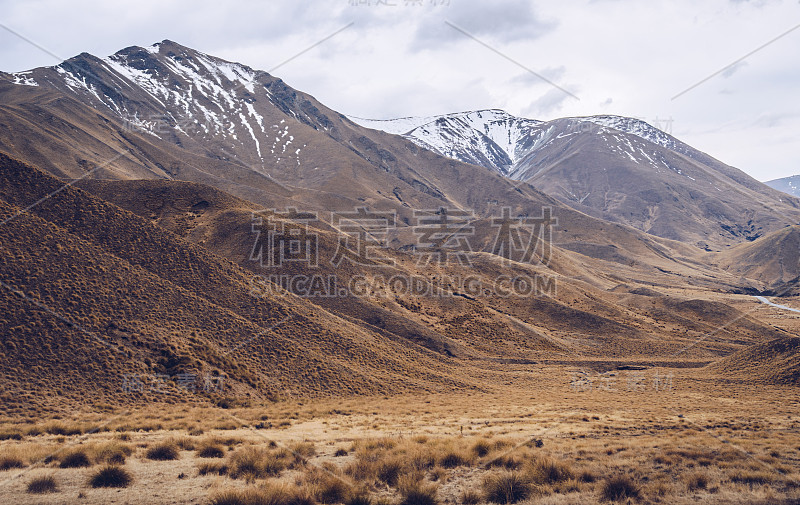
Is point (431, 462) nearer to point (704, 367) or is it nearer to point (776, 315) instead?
point (704, 367)

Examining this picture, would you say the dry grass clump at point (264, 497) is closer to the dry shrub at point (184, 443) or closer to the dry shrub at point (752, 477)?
the dry shrub at point (184, 443)

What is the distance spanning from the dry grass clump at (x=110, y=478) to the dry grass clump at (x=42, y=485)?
84cm

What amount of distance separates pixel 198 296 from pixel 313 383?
37.4 feet

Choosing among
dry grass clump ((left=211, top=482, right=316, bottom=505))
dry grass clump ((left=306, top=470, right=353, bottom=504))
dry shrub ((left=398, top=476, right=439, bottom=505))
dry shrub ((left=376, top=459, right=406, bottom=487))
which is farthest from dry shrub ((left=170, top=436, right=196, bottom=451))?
dry shrub ((left=398, top=476, right=439, bottom=505))

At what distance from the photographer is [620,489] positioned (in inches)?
507

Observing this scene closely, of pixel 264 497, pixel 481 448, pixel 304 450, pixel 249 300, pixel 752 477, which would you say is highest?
pixel 249 300

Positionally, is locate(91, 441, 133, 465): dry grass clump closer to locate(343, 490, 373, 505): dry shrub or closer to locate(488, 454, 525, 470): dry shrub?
locate(343, 490, 373, 505): dry shrub

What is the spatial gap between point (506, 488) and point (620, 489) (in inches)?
124

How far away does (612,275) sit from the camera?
124188mm

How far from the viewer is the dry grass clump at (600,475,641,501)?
12586 mm

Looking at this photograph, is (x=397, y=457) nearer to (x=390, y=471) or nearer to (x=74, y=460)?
(x=390, y=471)

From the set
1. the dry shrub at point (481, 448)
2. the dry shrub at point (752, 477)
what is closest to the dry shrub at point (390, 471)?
the dry shrub at point (481, 448)

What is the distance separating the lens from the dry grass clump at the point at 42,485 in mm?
12246

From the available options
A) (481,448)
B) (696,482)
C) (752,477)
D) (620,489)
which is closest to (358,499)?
(481,448)
